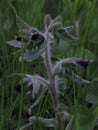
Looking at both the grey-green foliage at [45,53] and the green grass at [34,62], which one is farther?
the green grass at [34,62]

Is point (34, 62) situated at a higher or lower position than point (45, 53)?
lower

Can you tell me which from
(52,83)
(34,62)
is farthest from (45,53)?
(34,62)

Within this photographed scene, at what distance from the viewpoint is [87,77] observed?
6.43 feet

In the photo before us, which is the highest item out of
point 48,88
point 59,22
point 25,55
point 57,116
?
point 59,22

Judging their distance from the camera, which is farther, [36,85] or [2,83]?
[2,83]

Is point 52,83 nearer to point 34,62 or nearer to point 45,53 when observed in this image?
point 45,53

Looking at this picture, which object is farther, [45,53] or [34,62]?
[34,62]

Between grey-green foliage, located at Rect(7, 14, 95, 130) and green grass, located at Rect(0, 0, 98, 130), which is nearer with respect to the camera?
grey-green foliage, located at Rect(7, 14, 95, 130)

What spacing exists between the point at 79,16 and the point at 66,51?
1.73 feet

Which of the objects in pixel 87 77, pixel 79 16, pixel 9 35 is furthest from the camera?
pixel 79 16

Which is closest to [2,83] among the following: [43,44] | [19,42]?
[19,42]

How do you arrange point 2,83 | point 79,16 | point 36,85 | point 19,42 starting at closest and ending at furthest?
point 36,85 → point 19,42 → point 2,83 → point 79,16

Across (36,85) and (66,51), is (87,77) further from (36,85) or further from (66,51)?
(36,85)

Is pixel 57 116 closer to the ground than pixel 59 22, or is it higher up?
closer to the ground
